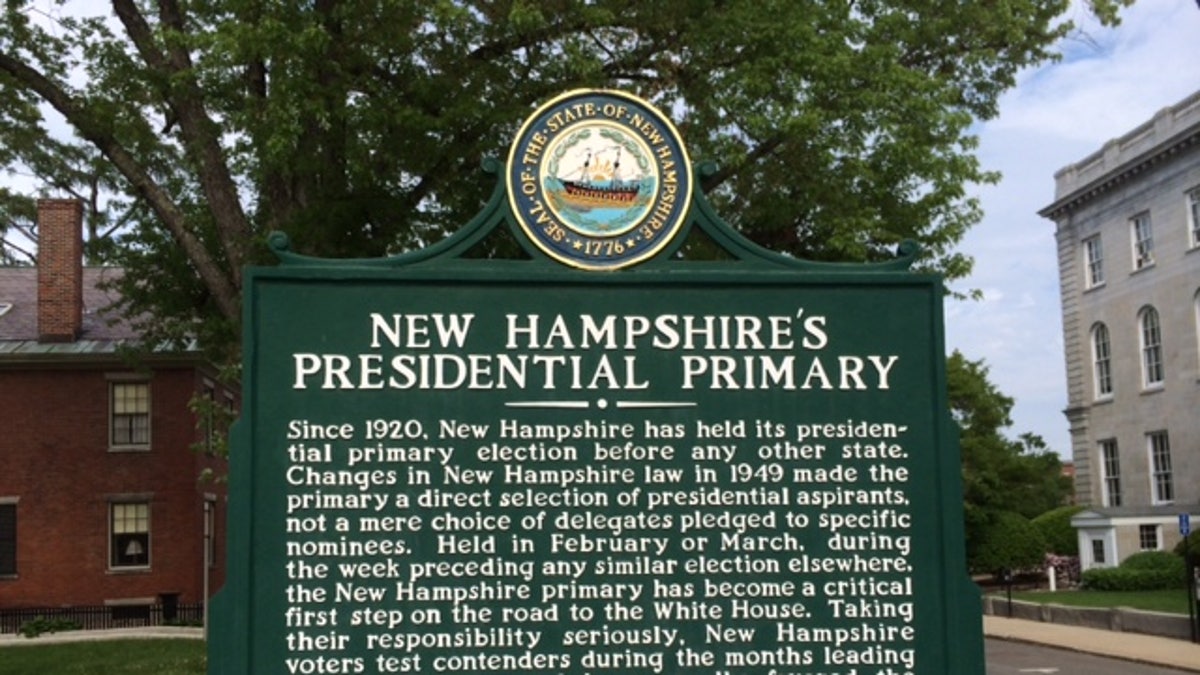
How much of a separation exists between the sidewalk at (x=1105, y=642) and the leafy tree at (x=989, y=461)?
1291 cm

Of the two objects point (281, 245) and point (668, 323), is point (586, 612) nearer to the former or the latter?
point (668, 323)

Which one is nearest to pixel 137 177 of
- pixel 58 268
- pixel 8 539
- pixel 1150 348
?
pixel 58 268

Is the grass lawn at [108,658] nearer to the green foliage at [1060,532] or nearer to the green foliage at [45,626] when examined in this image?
the green foliage at [45,626]

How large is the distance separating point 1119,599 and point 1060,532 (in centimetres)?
1317

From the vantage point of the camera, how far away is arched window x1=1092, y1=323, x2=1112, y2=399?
155 ft

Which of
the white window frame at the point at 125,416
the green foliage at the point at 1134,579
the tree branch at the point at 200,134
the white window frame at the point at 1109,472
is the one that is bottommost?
the green foliage at the point at 1134,579

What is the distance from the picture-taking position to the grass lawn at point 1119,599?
30281mm

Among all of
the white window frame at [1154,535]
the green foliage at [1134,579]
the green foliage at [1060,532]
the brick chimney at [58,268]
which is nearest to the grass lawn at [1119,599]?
the green foliage at [1134,579]

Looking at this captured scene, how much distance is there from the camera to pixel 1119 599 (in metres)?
33.8

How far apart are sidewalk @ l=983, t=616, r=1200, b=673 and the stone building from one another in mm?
12651

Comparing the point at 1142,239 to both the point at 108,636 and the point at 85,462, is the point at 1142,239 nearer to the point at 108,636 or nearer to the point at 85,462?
the point at 85,462

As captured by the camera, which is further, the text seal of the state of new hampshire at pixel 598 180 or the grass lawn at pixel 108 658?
the grass lawn at pixel 108 658

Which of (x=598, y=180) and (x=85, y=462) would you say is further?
(x=85, y=462)

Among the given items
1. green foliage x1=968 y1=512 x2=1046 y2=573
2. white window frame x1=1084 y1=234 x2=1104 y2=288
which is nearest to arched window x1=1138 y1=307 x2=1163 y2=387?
white window frame x1=1084 y1=234 x2=1104 y2=288
